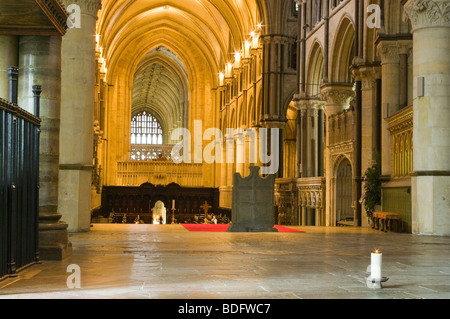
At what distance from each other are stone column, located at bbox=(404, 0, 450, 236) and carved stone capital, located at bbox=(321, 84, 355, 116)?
10.3 m

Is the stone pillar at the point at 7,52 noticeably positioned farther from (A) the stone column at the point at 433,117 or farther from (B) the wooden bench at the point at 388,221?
(B) the wooden bench at the point at 388,221

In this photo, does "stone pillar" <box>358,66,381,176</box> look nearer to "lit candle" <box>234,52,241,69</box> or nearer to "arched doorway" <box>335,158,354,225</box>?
"arched doorway" <box>335,158,354,225</box>

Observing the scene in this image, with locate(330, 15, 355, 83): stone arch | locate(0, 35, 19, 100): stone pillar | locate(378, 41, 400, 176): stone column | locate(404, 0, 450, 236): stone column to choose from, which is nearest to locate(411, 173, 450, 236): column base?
locate(404, 0, 450, 236): stone column

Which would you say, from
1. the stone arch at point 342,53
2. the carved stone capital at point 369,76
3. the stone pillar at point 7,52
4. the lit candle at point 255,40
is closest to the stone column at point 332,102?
the stone arch at point 342,53

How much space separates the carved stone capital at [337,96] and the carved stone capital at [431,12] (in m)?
10.3

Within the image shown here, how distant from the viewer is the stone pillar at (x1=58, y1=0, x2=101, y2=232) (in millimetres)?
17031


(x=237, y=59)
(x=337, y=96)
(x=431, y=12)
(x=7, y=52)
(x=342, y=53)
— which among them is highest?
(x=237, y=59)

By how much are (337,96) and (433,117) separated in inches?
423

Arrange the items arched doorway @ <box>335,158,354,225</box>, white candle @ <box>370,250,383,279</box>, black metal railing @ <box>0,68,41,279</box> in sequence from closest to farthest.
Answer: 1. white candle @ <box>370,250,383,279</box>
2. black metal railing @ <box>0,68,41,279</box>
3. arched doorway @ <box>335,158,354,225</box>

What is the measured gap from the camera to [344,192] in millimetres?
26547

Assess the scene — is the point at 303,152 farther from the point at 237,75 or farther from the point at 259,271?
the point at 259,271

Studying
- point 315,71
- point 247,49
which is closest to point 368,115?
point 315,71

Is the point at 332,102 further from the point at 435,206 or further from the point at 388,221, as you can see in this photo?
the point at 435,206

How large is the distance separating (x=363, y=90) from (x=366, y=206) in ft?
13.5
